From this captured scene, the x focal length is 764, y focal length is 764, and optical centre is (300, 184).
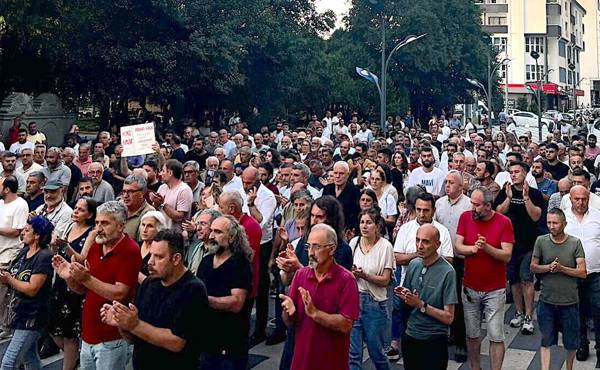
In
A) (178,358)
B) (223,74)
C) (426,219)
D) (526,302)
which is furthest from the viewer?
(223,74)

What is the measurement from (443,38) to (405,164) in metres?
30.9

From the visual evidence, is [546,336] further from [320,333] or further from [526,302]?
[320,333]

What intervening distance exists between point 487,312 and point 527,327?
198 cm

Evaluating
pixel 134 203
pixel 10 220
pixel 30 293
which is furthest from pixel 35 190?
pixel 30 293

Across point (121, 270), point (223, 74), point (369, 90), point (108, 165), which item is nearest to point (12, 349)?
point (121, 270)

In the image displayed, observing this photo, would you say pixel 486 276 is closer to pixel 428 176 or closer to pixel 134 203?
pixel 134 203

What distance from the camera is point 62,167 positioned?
34.8 ft

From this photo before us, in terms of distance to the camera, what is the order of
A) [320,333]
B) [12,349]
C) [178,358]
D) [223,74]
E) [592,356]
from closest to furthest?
[178,358] → [320,333] → [12,349] → [592,356] → [223,74]

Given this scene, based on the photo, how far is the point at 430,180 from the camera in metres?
10.3

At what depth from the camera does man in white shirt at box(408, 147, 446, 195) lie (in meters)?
10.2

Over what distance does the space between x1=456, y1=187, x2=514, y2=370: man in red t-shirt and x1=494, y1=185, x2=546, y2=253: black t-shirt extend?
2039mm

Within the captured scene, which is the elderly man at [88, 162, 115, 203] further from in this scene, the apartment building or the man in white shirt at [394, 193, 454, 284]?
the apartment building

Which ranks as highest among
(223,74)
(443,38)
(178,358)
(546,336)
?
(443,38)

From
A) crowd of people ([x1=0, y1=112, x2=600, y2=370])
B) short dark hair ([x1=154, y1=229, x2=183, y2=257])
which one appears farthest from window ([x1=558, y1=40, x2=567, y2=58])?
short dark hair ([x1=154, y1=229, x2=183, y2=257])
